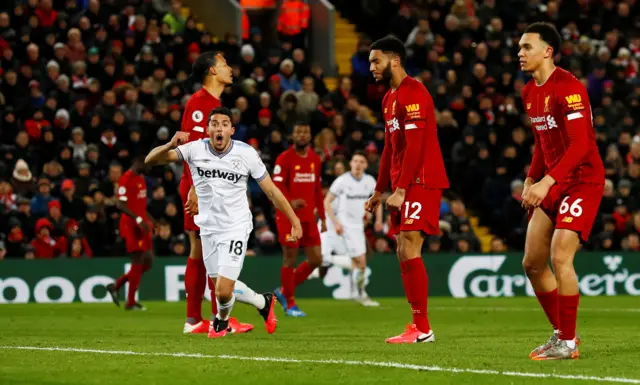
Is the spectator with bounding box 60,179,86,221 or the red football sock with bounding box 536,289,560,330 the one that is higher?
the spectator with bounding box 60,179,86,221

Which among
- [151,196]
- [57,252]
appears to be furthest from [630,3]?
[57,252]

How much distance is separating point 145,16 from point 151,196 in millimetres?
4792

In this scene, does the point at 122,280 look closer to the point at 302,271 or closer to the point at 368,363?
the point at 302,271

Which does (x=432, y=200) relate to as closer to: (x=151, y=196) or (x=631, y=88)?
(x=151, y=196)

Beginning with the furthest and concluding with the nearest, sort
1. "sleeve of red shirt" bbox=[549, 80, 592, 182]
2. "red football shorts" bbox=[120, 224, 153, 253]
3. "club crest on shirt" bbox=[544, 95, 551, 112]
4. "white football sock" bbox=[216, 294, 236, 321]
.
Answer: "red football shorts" bbox=[120, 224, 153, 253]
"white football sock" bbox=[216, 294, 236, 321]
"club crest on shirt" bbox=[544, 95, 551, 112]
"sleeve of red shirt" bbox=[549, 80, 592, 182]

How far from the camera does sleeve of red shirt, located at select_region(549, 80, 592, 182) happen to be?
9.20 m

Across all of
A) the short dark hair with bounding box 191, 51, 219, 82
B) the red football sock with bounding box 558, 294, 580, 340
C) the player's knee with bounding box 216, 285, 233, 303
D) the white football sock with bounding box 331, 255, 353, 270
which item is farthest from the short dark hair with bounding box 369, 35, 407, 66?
the white football sock with bounding box 331, 255, 353, 270

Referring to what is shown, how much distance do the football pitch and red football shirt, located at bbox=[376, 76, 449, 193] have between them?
56.9 inches

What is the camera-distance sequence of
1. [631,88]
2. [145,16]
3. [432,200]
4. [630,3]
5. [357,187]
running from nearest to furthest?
1. [432,200]
2. [357,187]
3. [145,16]
4. [631,88]
5. [630,3]

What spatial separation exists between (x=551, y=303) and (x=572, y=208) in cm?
101

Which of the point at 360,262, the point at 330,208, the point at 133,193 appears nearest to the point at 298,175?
the point at 330,208

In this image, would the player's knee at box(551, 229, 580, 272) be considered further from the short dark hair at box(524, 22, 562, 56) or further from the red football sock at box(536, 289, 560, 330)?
the short dark hair at box(524, 22, 562, 56)

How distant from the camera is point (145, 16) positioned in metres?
25.3

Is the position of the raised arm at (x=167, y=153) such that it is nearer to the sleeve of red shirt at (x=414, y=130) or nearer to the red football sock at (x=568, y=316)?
the sleeve of red shirt at (x=414, y=130)
